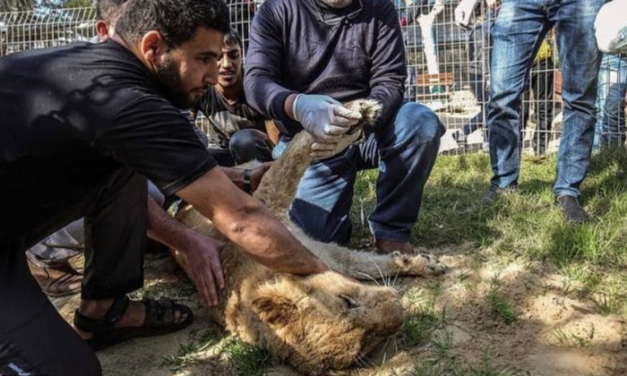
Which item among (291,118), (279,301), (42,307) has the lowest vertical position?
(279,301)

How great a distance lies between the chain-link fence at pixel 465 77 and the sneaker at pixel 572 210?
222 centimetres

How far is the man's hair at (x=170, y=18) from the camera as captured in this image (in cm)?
215

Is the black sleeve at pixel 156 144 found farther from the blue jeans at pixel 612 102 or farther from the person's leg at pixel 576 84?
the blue jeans at pixel 612 102

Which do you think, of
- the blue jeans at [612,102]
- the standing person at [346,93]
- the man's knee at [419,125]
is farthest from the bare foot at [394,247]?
the blue jeans at [612,102]

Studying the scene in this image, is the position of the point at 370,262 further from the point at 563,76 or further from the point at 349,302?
the point at 563,76

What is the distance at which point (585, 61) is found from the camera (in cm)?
375

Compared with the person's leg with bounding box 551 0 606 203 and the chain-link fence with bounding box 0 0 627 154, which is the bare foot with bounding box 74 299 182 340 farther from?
the chain-link fence with bounding box 0 0 627 154

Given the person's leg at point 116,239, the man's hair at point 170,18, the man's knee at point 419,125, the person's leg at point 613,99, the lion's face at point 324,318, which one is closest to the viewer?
the man's hair at point 170,18

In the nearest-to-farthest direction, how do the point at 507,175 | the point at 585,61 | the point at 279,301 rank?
1. the point at 279,301
2. the point at 585,61
3. the point at 507,175

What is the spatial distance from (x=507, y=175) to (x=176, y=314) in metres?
2.37

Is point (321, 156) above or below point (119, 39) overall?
below

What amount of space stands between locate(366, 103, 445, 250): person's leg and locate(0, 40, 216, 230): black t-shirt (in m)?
1.63

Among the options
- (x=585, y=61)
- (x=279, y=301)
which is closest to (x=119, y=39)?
(x=279, y=301)

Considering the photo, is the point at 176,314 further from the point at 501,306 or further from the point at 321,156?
the point at 501,306
